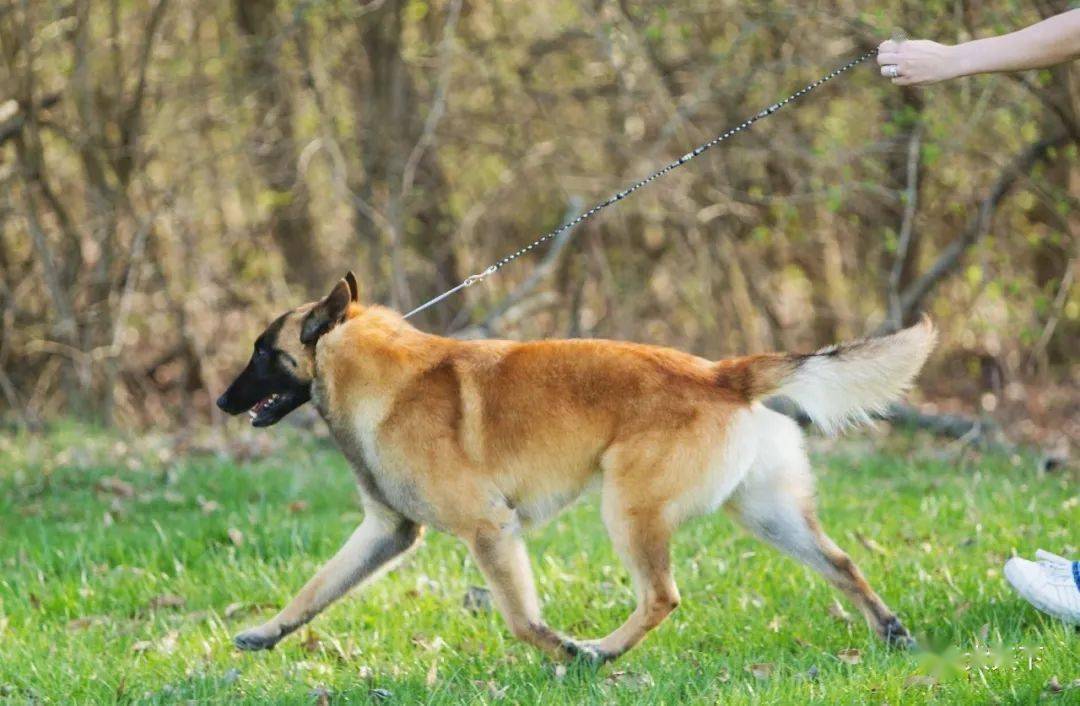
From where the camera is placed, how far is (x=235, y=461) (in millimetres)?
7730

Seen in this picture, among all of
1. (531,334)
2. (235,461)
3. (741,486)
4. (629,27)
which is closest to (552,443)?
(741,486)

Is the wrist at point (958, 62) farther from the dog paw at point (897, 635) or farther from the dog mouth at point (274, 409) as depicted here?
the dog mouth at point (274, 409)

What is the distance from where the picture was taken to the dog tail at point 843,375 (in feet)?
13.5

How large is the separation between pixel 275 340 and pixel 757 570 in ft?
6.90

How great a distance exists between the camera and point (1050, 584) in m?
4.12

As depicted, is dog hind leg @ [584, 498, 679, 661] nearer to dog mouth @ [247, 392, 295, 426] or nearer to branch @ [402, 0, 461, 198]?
dog mouth @ [247, 392, 295, 426]

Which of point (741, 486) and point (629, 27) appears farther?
point (629, 27)

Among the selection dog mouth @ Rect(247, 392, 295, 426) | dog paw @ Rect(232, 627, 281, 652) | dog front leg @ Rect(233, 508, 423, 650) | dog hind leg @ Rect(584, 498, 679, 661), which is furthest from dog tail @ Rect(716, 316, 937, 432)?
dog paw @ Rect(232, 627, 281, 652)

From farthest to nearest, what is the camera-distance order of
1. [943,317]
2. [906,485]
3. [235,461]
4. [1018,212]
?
[943,317], [1018,212], [235,461], [906,485]

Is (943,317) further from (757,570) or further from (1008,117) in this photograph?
(757,570)

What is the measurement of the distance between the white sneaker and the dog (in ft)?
1.43

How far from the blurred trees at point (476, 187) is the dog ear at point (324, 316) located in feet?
15.9

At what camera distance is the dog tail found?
13.5 ft

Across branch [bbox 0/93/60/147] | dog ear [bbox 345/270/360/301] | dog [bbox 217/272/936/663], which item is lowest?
dog [bbox 217/272/936/663]
